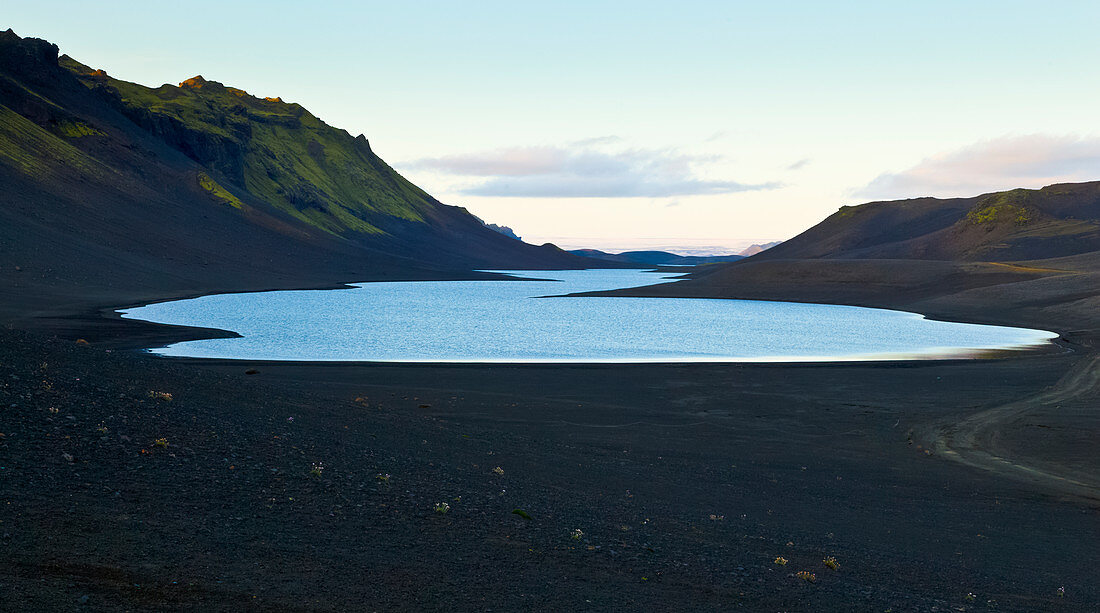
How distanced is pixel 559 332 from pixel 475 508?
45.3 meters

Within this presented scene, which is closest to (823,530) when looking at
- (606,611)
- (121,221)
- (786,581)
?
(786,581)

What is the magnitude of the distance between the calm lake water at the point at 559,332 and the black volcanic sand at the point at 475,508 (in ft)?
62.8

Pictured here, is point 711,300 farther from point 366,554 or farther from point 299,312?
point 366,554

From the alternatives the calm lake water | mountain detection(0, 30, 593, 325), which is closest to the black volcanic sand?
the calm lake water

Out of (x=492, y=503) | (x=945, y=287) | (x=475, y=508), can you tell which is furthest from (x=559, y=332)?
(x=945, y=287)

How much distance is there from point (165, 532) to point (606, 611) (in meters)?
5.15

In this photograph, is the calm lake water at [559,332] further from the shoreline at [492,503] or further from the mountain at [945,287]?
the shoreline at [492,503]

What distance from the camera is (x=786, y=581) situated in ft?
33.9

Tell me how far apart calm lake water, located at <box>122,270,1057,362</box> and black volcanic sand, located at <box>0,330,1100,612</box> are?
1914cm

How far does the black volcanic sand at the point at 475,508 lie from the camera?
911 cm

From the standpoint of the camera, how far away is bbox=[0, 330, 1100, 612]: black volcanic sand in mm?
9109

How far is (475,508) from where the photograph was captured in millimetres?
12203

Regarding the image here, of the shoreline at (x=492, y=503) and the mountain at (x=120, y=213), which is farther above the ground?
the mountain at (x=120, y=213)

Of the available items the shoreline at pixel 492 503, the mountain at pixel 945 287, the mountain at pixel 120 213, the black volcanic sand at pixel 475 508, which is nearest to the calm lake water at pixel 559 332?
the mountain at pixel 945 287
